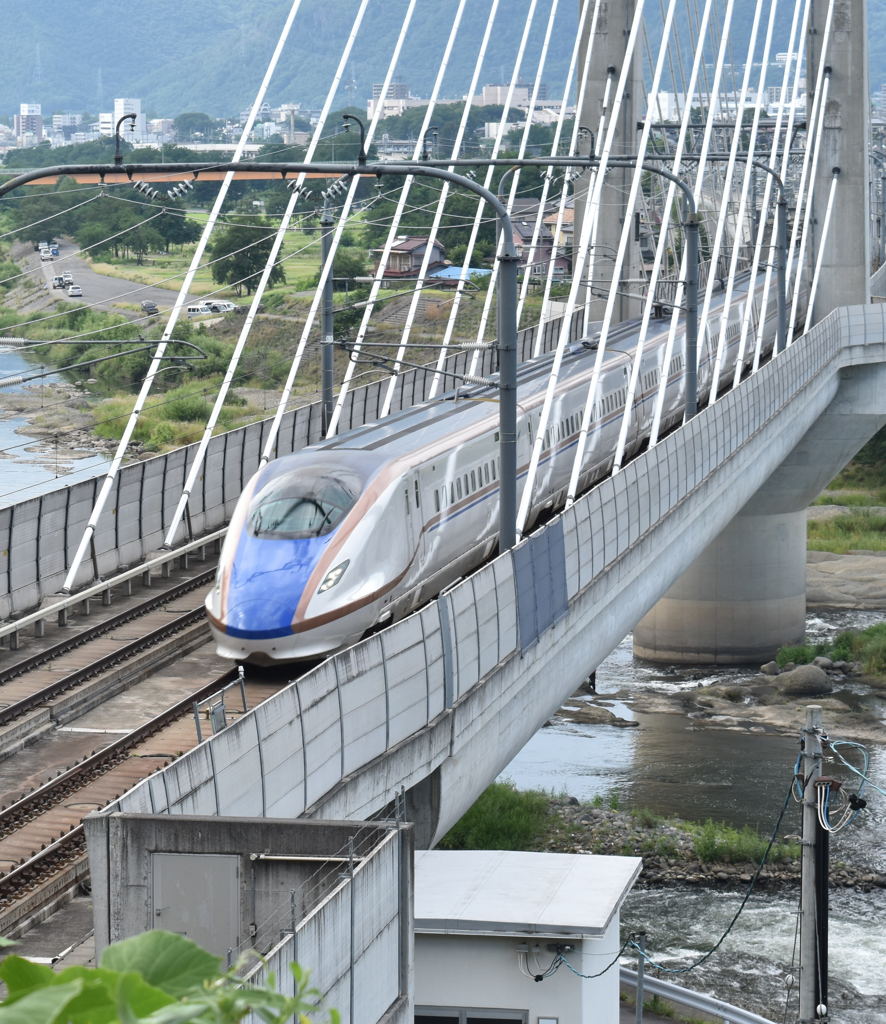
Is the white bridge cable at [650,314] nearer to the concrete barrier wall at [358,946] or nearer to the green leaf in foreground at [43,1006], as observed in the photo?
the concrete barrier wall at [358,946]

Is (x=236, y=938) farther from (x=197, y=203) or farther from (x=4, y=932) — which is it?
(x=197, y=203)

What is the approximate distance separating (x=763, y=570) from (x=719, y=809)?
1643 cm

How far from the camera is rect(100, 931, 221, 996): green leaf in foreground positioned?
312 cm

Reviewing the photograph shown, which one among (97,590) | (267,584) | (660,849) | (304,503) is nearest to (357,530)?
(304,503)

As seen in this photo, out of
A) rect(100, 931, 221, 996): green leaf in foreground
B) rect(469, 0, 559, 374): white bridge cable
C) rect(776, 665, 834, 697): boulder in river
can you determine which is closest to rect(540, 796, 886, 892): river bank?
rect(469, 0, 559, 374): white bridge cable

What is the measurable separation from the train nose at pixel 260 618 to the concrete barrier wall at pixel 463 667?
81.7 inches

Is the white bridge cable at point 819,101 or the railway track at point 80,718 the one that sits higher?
the white bridge cable at point 819,101

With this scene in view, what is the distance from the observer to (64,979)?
3.08 metres

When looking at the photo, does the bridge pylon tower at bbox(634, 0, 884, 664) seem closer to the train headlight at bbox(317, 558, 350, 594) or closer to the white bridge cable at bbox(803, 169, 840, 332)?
the white bridge cable at bbox(803, 169, 840, 332)

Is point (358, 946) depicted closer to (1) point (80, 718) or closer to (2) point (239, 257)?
(1) point (80, 718)

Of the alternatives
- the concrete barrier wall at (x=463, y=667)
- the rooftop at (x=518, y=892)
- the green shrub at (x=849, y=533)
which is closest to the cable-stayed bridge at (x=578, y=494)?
the concrete barrier wall at (x=463, y=667)

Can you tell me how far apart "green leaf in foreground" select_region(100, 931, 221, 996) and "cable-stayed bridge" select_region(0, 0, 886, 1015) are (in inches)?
342

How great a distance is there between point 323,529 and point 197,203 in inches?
4134

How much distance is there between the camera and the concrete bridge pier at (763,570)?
166 feet
